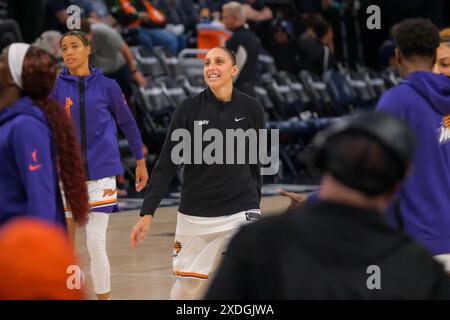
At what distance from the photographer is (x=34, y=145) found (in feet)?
12.8

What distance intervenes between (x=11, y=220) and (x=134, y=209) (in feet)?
27.5

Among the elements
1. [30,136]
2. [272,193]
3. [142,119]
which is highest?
[30,136]

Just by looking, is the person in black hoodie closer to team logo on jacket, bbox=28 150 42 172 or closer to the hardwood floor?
team logo on jacket, bbox=28 150 42 172

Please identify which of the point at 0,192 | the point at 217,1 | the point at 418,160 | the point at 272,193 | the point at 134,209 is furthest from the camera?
the point at 217,1

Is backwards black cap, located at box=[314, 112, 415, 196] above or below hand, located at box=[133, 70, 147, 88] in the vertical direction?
above

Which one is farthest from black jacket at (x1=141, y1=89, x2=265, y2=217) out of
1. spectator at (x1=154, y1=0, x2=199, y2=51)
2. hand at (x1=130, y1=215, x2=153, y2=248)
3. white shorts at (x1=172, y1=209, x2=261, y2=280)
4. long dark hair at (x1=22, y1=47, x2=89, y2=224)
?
spectator at (x1=154, y1=0, x2=199, y2=51)

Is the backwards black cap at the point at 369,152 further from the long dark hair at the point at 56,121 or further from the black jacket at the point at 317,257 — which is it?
the long dark hair at the point at 56,121

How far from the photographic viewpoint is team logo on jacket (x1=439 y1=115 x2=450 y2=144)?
4.56 metres

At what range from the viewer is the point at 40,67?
13.2 ft

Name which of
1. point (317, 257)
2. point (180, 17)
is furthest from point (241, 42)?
point (317, 257)

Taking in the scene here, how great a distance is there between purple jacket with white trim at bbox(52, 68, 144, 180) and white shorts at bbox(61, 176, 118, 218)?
0.04 meters

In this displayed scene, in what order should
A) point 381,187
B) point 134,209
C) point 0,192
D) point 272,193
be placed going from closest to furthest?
point 381,187 < point 0,192 < point 134,209 < point 272,193
